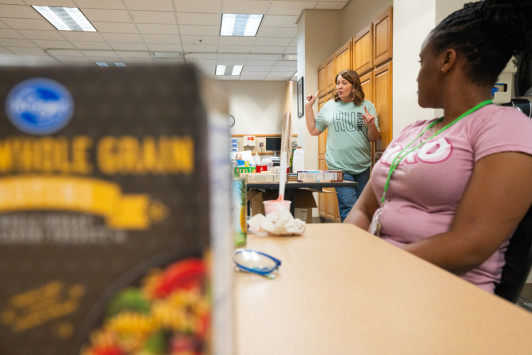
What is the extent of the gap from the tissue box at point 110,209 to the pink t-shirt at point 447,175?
85 cm

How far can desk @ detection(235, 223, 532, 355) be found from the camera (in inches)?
14.8

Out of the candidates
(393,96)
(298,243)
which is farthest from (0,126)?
(393,96)

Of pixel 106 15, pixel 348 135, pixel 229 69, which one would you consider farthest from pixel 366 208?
pixel 229 69

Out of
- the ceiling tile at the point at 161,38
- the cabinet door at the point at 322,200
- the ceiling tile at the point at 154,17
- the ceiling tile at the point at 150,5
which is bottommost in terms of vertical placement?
the cabinet door at the point at 322,200

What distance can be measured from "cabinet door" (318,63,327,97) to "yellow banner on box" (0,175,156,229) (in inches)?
191

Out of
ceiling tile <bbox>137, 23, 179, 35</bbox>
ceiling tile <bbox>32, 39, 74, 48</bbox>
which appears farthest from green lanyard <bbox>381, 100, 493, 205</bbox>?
ceiling tile <bbox>32, 39, 74, 48</bbox>

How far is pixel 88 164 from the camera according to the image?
0.18 m

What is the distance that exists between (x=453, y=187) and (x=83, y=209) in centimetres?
91

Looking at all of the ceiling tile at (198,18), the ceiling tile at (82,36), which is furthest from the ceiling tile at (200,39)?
the ceiling tile at (82,36)

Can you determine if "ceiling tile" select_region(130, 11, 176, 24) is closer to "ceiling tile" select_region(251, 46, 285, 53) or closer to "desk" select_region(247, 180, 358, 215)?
"ceiling tile" select_region(251, 46, 285, 53)

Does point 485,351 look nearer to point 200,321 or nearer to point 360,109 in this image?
point 200,321

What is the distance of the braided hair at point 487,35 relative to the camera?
3.18ft

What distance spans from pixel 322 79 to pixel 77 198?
502 cm

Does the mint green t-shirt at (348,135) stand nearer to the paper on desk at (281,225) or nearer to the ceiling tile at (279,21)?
the ceiling tile at (279,21)
